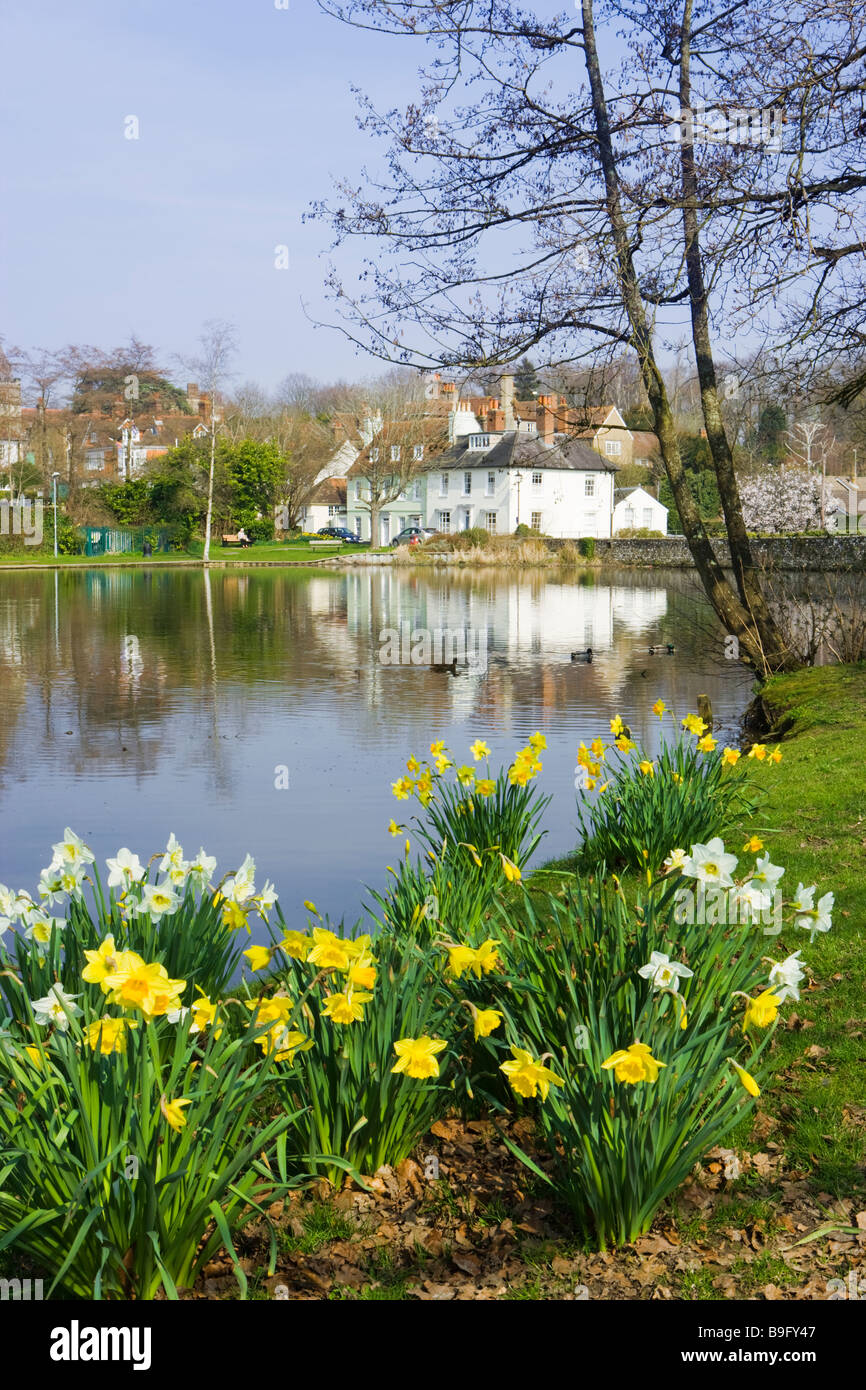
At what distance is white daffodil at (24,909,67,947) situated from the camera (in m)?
3.57

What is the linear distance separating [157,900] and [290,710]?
11296 millimetres

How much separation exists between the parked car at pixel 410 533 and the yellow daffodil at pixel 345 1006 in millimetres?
62276

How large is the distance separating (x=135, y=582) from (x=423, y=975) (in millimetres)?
39378

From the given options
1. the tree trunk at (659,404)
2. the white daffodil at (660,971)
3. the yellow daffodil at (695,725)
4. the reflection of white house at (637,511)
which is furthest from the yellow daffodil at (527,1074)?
the reflection of white house at (637,511)

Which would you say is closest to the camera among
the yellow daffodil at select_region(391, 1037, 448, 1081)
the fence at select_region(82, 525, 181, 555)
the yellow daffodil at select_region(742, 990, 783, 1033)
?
the yellow daffodil at select_region(742, 990, 783, 1033)

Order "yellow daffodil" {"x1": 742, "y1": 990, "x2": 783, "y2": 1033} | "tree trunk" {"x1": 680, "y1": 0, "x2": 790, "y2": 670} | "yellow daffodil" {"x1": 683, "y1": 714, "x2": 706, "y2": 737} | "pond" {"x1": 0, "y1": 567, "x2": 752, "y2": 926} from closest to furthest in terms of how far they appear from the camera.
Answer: "yellow daffodil" {"x1": 742, "y1": 990, "x2": 783, "y2": 1033}, "yellow daffodil" {"x1": 683, "y1": 714, "x2": 706, "y2": 737}, "pond" {"x1": 0, "y1": 567, "x2": 752, "y2": 926}, "tree trunk" {"x1": 680, "y1": 0, "x2": 790, "y2": 670}

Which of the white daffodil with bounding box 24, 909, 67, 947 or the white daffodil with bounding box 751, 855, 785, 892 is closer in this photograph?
the white daffodil with bounding box 751, 855, 785, 892

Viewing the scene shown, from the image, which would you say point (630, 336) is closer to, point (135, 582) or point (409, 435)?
point (135, 582)

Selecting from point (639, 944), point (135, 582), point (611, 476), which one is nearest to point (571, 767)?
point (639, 944)

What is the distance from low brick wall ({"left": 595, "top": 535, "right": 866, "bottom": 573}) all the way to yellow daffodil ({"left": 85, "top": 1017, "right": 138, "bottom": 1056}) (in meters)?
13.0

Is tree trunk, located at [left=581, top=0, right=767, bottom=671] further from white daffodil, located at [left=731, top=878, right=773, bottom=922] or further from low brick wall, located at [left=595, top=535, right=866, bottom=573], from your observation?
white daffodil, located at [left=731, top=878, right=773, bottom=922]

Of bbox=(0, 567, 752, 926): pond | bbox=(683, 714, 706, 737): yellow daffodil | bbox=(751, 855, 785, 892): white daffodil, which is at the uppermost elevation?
bbox=(683, 714, 706, 737): yellow daffodil

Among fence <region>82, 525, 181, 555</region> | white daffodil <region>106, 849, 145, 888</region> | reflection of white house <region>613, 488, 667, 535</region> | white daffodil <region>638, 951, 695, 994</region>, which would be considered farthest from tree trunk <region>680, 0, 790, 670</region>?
reflection of white house <region>613, 488, 667, 535</region>

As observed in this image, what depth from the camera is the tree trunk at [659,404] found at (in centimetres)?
1278
